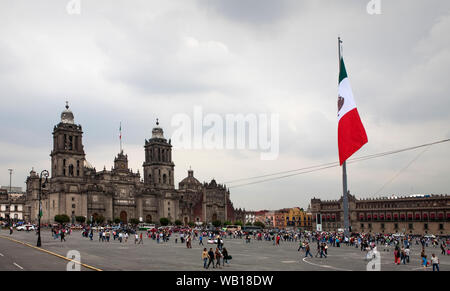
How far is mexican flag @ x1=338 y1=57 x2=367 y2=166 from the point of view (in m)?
29.6

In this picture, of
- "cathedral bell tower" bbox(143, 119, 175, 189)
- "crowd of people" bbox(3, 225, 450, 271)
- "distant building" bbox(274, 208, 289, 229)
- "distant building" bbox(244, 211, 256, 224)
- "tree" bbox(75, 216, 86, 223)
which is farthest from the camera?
"distant building" bbox(244, 211, 256, 224)

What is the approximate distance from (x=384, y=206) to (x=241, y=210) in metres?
52.5

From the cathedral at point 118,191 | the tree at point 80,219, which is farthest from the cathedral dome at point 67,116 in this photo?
the tree at point 80,219

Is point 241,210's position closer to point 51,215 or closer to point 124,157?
point 124,157

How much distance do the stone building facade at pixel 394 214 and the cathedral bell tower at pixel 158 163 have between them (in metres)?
47.0

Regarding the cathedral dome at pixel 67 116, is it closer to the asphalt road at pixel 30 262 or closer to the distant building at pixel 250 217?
the asphalt road at pixel 30 262

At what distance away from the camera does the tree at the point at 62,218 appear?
309 feet

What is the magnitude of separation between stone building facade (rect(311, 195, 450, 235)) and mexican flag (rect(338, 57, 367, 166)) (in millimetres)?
94685

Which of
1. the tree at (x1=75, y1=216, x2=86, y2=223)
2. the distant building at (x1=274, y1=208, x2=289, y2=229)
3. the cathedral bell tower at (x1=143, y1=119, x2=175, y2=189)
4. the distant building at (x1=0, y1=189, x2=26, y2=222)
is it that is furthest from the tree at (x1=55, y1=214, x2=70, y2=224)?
the distant building at (x1=274, y1=208, x2=289, y2=229)

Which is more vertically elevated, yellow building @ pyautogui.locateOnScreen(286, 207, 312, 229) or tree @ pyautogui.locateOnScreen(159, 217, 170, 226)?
tree @ pyautogui.locateOnScreen(159, 217, 170, 226)

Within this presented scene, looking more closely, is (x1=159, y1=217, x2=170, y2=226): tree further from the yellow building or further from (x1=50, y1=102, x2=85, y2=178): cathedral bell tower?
the yellow building
